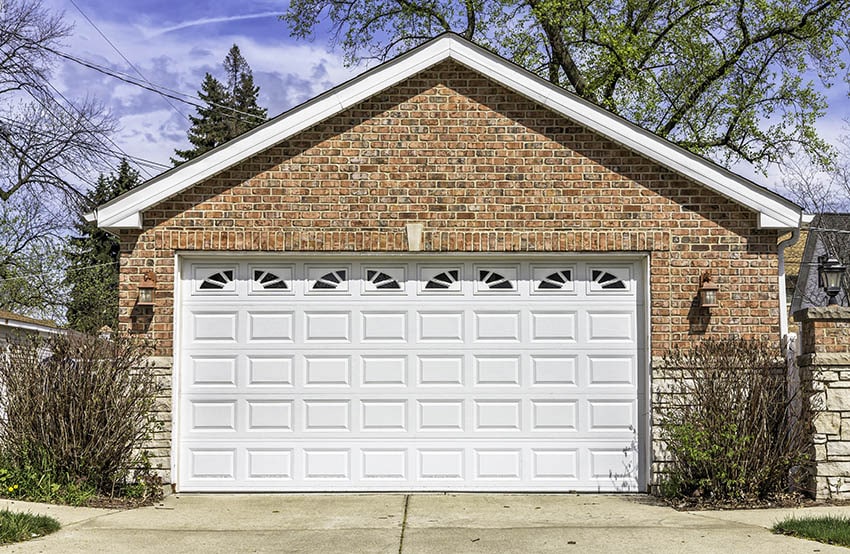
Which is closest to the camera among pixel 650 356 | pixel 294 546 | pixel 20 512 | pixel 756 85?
pixel 294 546

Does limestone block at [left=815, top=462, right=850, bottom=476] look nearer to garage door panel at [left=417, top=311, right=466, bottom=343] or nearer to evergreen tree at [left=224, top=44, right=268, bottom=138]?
garage door panel at [left=417, top=311, right=466, bottom=343]

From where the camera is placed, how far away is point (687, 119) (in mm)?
22922

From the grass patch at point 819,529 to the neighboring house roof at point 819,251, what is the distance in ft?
58.0

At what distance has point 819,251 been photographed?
2827 cm

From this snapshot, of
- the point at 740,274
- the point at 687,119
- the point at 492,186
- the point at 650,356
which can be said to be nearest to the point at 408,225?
the point at 492,186

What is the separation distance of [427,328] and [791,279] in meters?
21.2

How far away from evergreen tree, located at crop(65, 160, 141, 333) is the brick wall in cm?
1591

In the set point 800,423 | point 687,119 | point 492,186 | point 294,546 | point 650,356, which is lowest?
point 294,546

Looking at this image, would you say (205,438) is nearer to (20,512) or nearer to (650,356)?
(20,512)

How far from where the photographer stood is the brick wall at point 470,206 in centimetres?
1093

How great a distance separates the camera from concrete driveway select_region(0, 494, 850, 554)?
→ 8.00 meters

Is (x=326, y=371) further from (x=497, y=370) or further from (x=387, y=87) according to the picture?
(x=387, y=87)

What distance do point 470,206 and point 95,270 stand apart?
75.6ft

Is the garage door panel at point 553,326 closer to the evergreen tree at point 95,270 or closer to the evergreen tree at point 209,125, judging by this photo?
the evergreen tree at point 95,270
